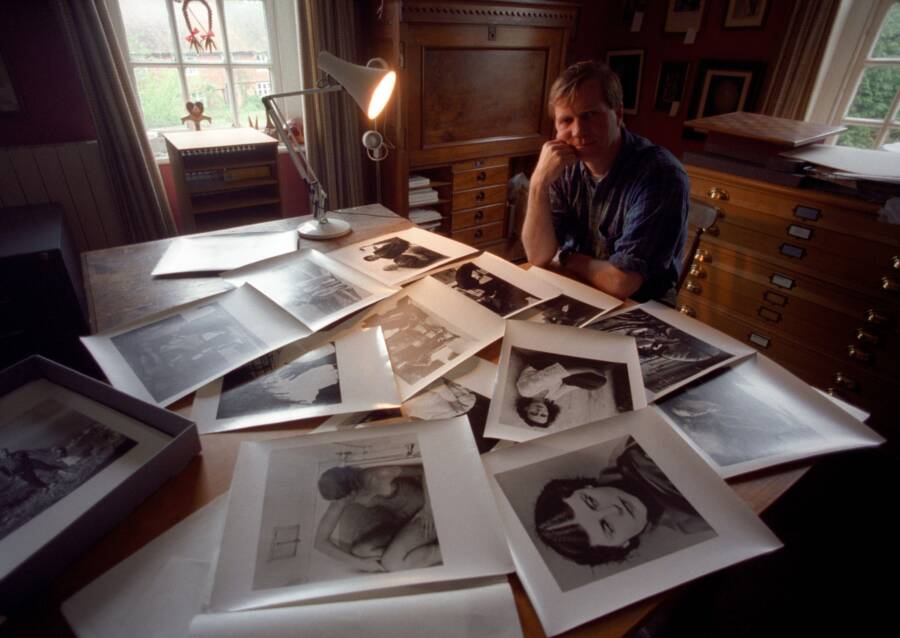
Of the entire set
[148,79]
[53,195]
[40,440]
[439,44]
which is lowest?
[53,195]

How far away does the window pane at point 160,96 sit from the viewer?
2.68 metres

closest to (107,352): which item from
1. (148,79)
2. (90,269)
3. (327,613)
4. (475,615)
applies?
(90,269)

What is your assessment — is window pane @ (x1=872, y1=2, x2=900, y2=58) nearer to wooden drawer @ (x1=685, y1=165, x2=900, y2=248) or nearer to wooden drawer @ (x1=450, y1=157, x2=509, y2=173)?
wooden drawer @ (x1=685, y1=165, x2=900, y2=248)

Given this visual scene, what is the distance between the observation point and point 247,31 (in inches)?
111

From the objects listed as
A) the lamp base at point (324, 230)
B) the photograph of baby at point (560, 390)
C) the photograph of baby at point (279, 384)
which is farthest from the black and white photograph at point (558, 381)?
the lamp base at point (324, 230)

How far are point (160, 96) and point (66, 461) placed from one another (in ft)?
9.44

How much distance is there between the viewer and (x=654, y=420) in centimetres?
69

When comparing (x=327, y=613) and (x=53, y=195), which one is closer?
(x=327, y=613)

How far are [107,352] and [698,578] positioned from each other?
938 millimetres

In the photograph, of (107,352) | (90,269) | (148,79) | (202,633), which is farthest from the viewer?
(148,79)

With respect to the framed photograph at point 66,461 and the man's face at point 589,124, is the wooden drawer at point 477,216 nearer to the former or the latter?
the man's face at point 589,124

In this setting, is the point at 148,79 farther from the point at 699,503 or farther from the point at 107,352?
the point at 699,503

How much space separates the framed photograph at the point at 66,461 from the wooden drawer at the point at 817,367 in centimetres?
217

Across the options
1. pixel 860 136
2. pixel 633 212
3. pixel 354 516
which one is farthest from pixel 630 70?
pixel 354 516
